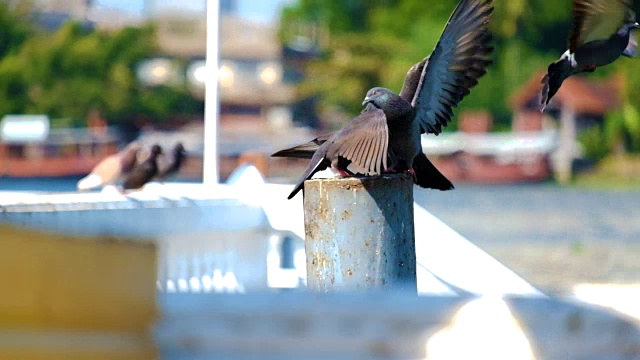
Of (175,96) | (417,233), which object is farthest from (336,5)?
(417,233)

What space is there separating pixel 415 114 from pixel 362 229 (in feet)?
1.95

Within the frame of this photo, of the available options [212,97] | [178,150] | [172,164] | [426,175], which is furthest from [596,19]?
[178,150]

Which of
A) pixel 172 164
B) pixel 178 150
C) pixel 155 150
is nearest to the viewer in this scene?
pixel 155 150

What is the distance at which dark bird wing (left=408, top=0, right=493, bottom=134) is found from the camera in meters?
4.64

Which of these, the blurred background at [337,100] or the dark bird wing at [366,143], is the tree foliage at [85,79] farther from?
the dark bird wing at [366,143]

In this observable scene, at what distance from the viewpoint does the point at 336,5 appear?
239 ft

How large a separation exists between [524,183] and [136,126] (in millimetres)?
17935

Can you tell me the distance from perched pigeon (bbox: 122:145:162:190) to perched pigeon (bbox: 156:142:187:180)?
506 millimetres

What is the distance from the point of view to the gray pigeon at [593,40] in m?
6.37

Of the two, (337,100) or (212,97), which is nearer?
(212,97)

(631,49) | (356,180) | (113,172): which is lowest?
(356,180)

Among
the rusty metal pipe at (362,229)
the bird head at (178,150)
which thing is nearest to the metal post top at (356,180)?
the rusty metal pipe at (362,229)

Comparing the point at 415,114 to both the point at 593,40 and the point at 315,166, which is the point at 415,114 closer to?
the point at 315,166

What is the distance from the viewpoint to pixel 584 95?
62031 millimetres
